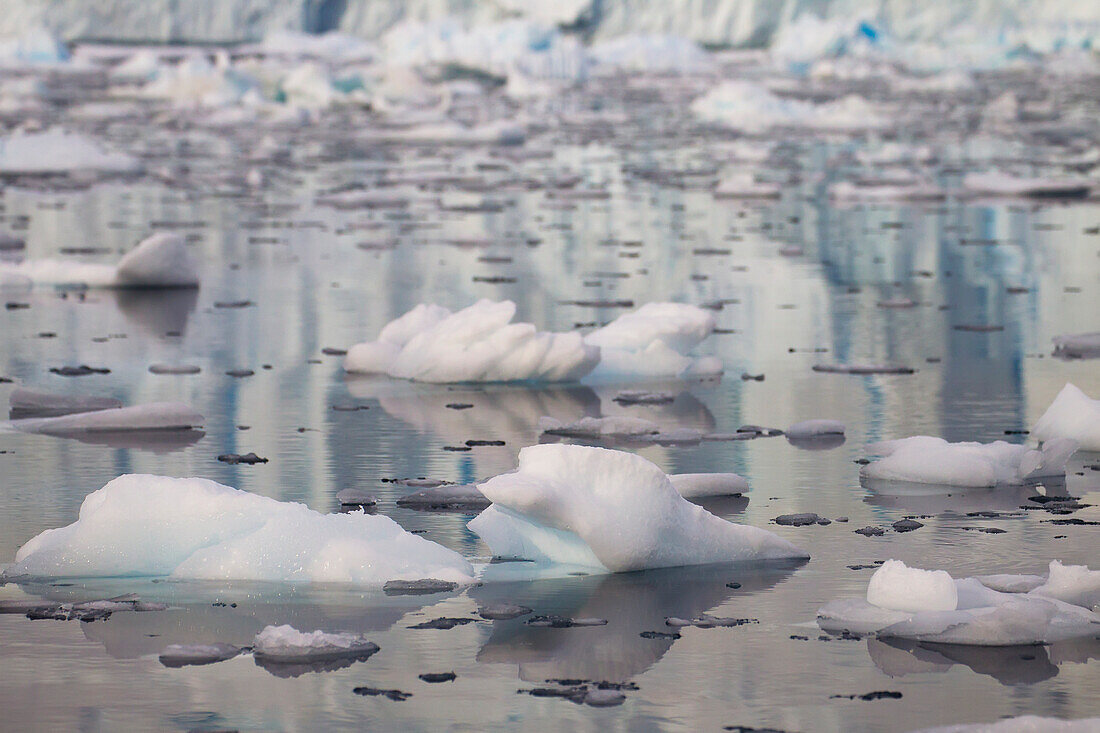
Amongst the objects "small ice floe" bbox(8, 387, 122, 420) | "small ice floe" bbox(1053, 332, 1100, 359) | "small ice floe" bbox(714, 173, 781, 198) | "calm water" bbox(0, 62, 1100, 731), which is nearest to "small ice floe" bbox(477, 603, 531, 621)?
"calm water" bbox(0, 62, 1100, 731)

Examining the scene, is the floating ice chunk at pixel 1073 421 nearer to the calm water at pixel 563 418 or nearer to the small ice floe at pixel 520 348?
the calm water at pixel 563 418

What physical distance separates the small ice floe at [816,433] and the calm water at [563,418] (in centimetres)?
10

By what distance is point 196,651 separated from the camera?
397 centimetres

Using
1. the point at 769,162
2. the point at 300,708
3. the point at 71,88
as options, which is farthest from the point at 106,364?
the point at 71,88

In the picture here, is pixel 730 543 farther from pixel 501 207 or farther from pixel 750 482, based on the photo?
pixel 501 207

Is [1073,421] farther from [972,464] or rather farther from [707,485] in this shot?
[707,485]

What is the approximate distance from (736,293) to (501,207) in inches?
238

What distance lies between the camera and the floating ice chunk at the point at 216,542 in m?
4.61

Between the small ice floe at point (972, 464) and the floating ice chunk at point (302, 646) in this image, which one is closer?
the floating ice chunk at point (302, 646)

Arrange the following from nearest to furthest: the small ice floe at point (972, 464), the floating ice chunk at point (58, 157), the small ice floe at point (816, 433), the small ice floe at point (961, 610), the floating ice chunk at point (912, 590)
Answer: the small ice floe at point (961, 610)
the floating ice chunk at point (912, 590)
the small ice floe at point (972, 464)
the small ice floe at point (816, 433)
the floating ice chunk at point (58, 157)

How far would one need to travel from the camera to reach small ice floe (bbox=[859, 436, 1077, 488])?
19.3ft

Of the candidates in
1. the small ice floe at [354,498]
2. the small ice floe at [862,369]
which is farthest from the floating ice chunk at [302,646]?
the small ice floe at [862,369]

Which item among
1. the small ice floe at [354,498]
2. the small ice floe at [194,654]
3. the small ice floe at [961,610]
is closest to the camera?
the small ice floe at [194,654]

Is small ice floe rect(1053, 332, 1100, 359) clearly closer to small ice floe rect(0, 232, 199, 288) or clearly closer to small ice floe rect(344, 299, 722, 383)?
small ice floe rect(344, 299, 722, 383)
